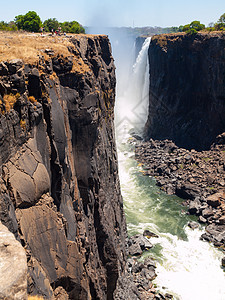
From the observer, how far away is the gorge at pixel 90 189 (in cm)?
1325

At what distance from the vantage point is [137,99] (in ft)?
339

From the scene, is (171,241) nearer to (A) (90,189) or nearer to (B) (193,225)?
(B) (193,225)

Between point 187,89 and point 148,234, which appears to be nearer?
point 148,234

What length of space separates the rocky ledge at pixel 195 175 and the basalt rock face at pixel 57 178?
25.6 metres

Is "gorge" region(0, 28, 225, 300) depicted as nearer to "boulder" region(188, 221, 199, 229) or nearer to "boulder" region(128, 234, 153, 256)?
"boulder" region(188, 221, 199, 229)

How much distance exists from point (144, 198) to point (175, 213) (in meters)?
7.20

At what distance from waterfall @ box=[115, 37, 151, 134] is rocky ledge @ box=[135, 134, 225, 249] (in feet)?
68.1

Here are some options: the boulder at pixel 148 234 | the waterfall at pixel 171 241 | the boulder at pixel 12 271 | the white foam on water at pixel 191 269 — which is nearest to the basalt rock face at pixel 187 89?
the waterfall at pixel 171 241

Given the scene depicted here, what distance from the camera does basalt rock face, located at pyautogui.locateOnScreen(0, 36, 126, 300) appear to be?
1277 cm

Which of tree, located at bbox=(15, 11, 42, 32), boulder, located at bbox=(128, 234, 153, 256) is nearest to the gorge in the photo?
boulder, located at bbox=(128, 234, 153, 256)

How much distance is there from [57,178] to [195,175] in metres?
47.7

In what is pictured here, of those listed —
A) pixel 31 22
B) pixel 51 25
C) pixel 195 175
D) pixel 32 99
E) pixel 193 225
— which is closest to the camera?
pixel 32 99

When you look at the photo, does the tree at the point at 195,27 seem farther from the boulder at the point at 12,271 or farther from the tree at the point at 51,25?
the boulder at the point at 12,271

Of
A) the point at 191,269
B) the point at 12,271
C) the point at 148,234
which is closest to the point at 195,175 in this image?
the point at 148,234
